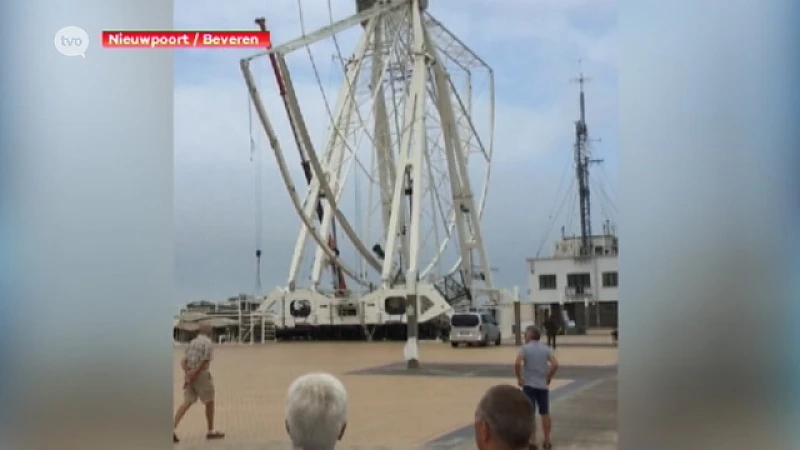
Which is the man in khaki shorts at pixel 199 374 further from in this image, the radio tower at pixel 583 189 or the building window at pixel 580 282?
the building window at pixel 580 282

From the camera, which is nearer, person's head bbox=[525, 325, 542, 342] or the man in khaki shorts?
person's head bbox=[525, 325, 542, 342]

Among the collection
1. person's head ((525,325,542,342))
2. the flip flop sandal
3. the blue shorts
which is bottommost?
the flip flop sandal

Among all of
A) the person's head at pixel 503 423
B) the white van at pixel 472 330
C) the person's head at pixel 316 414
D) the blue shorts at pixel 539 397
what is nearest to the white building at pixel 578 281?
the white van at pixel 472 330

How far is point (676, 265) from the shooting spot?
15.7 ft

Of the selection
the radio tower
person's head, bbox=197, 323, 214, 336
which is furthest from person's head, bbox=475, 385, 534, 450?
the radio tower

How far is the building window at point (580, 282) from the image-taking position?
36.2 metres

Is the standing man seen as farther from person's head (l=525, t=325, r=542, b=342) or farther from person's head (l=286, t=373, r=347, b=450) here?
person's head (l=286, t=373, r=347, b=450)

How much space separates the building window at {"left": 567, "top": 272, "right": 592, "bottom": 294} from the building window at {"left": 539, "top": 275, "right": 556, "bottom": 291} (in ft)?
2.95

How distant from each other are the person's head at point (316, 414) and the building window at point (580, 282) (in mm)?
34243

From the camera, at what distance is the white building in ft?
117

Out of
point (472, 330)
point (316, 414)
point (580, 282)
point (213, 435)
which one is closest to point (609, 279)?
point (580, 282)

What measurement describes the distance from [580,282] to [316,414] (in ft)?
114

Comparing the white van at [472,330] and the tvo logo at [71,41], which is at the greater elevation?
the tvo logo at [71,41]

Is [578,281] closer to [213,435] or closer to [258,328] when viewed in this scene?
[258,328]
